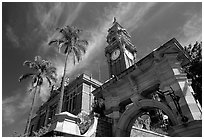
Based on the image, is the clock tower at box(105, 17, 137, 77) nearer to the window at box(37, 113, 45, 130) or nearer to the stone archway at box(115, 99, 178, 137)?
the window at box(37, 113, 45, 130)

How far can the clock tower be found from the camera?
30086 millimetres

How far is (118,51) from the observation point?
32.1 meters

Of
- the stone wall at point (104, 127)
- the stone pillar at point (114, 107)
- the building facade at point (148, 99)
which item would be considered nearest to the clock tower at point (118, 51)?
the building facade at point (148, 99)

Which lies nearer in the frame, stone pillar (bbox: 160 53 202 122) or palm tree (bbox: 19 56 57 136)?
stone pillar (bbox: 160 53 202 122)

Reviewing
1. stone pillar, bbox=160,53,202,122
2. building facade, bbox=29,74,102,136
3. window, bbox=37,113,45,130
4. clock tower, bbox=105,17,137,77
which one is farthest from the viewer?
clock tower, bbox=105,17,137,77

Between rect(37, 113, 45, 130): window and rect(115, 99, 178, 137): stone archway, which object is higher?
rect(37, 113, 45, 130): window

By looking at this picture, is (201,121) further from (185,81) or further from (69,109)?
(69,109)

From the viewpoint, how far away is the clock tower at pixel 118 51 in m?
30.1

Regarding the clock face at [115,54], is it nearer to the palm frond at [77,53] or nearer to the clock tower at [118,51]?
the clock tower at [118,51]

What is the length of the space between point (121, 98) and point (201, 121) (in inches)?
183

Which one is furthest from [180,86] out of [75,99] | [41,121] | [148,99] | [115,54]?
[41,121]

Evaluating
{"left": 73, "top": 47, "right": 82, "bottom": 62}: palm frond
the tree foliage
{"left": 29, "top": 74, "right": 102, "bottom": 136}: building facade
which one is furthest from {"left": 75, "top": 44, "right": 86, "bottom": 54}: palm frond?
the tree foliage

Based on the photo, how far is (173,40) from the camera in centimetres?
831

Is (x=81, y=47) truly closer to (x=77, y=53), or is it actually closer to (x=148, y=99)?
(x=77, y=53)
